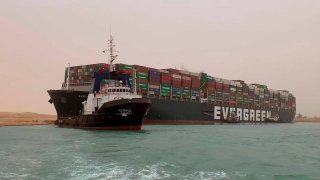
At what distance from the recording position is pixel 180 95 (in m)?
78.1

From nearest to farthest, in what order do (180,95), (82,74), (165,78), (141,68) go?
(82,74)
(141,68)
(165,78)
(180,95)

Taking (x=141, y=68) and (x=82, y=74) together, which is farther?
(x=141, y=68)

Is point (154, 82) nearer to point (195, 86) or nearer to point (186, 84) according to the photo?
point (186, 84)

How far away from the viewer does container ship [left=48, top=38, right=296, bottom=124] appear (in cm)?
5491

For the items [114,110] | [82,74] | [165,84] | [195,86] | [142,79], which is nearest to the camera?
[114,110]

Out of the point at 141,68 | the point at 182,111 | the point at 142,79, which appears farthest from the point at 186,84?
the point at 141,68

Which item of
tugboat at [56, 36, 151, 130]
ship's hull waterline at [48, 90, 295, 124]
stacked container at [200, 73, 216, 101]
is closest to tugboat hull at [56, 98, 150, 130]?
tugboat at [56, 36, 151, 130]

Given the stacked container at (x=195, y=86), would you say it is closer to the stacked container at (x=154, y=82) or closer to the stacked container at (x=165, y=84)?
the stacked container at (x=165, y=84)

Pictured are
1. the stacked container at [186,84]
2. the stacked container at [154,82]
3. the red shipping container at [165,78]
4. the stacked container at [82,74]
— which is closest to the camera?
the stacked container at [82,74]

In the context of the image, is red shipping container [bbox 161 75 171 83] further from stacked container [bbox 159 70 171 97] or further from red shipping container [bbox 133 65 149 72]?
red shipping container [bbox 133 65 149 72]

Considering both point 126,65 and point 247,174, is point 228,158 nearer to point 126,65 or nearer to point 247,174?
point 247,174

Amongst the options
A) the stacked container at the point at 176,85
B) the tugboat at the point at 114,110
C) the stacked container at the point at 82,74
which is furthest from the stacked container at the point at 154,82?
the tugboat at the point at 114,110

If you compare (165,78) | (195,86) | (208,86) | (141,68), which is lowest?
(195,86)

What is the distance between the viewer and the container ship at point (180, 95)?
54906 mm
